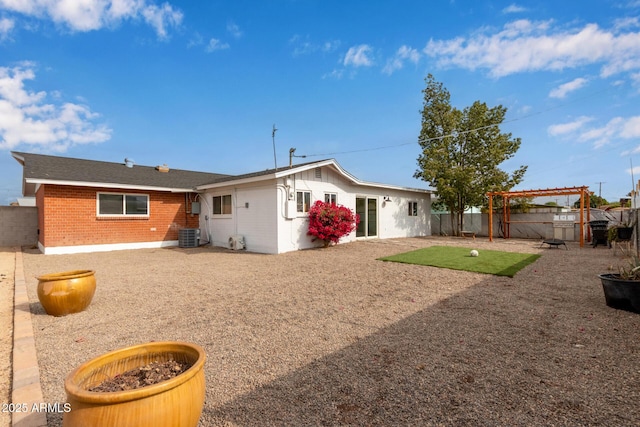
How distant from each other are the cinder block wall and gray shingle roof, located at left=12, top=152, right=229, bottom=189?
3493 millimetres

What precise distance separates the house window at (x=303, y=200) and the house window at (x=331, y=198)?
3.16 feet

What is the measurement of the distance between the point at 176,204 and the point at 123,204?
83.1 inches

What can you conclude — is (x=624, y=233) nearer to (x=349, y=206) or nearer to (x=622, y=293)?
(x=622, y=293)

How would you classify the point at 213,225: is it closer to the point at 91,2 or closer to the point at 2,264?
the point at 2,264

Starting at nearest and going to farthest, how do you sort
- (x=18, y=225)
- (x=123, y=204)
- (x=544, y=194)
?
(x=123, y=204) → (x=544, y=194) → (x=18, y=225)

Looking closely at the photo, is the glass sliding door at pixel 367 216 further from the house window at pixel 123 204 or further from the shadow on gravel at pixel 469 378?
the shadow on gravel at pixel 469 378

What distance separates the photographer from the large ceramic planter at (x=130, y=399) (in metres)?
1.37

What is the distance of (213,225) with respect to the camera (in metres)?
13.5

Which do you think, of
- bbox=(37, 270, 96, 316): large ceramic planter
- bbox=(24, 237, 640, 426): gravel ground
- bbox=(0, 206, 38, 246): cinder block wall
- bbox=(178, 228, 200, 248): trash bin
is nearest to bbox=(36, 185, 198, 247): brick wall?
bbox=(178, 228, 200, 248): trash bin

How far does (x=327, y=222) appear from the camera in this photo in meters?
11.2

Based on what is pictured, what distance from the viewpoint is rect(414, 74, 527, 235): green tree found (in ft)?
54.5

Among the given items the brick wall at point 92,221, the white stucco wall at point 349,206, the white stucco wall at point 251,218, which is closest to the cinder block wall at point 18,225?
the brick wall at point 92,221

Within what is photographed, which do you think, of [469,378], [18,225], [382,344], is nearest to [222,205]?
[18,225]

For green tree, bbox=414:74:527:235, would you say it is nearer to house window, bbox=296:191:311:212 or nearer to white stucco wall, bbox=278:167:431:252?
white stucco wall, bbox=278:167:431:252
